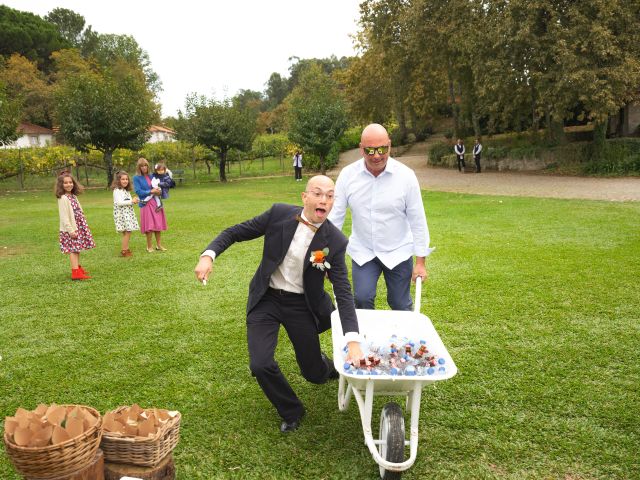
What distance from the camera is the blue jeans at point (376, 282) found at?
4.25m

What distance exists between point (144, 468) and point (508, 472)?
2.09 m

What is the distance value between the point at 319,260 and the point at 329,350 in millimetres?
1969

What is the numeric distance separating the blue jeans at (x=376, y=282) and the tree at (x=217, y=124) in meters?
25.5

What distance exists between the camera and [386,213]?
14.0 feet

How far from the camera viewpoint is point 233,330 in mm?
5734

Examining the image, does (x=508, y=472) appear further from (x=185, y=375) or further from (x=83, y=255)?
(x=83, y=255)

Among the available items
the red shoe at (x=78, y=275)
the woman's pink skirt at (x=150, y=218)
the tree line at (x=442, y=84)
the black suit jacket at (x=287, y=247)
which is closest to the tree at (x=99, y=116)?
the tree line at (x=442, y=84)

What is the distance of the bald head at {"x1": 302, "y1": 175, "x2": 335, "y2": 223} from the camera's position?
3.36 metres

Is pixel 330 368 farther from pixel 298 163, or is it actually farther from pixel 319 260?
pixel 298 163

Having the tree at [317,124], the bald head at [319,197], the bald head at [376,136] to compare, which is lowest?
the bald head at [319,197]

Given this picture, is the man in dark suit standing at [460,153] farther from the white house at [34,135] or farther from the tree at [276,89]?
the tree at [276,89]

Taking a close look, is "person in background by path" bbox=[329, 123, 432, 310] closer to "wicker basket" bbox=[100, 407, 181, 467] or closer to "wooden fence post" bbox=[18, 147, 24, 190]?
"wicker basket" bbox=[100, 407, 181, 467]

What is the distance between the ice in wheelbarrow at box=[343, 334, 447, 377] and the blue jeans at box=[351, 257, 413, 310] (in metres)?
0.84

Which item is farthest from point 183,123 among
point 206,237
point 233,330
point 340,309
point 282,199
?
point 340,309
